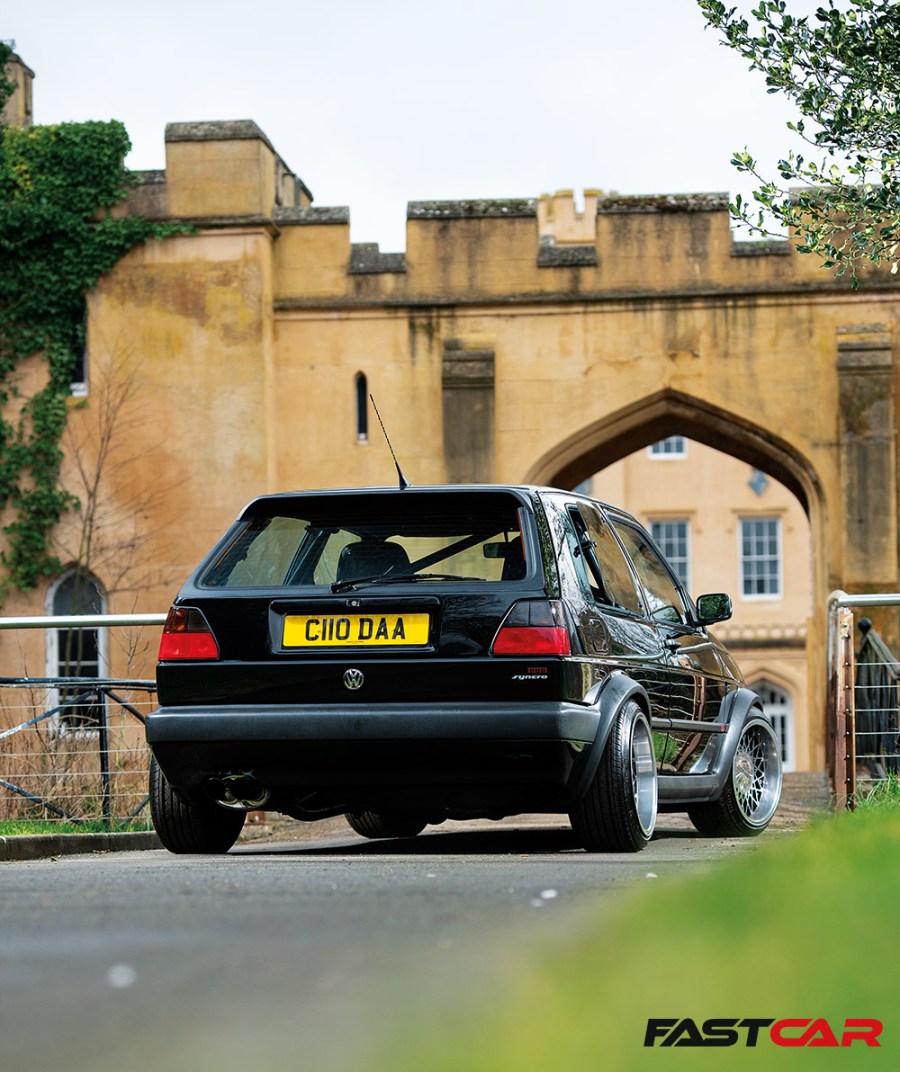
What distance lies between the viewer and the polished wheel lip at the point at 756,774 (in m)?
8.67

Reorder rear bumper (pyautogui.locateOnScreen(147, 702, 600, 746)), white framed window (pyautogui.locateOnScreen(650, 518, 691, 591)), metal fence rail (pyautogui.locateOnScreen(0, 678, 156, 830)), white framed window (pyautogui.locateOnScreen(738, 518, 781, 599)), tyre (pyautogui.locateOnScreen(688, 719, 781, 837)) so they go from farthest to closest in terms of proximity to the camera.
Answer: white framed window (pyautogui.locateOnScreen(650, 518, 691, 591)) < white framed window (pyautogui.locateOnScreen(738, 518, 781, 599)) < metal fence rail (pyautogui.locateOnScreen(0, 678, 156, 830)) < tyre (pyautogui.locateOnScreen(688, 719, 781, 837)) < rear bumper (pyautogui.locateOnScreen(147, 702, 600, 746))

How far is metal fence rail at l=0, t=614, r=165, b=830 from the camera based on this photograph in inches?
412

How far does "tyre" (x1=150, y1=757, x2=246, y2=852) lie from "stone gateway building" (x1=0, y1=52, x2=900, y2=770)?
587 inches

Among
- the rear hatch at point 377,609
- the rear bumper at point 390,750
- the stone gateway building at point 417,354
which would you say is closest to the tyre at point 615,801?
the rear bumper at point 390,750

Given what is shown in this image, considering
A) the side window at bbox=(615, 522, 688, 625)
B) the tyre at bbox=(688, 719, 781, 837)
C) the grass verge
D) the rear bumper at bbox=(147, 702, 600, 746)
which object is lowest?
the grass verge

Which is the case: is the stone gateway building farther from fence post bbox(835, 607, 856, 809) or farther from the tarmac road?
the tarmac road

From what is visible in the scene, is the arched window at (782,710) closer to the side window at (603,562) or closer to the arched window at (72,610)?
the arched window at (72,610)

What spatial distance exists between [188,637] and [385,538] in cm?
87

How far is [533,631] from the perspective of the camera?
6539mm

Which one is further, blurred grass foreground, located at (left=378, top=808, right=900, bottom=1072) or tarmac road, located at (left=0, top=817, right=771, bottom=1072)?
tarmac road, located at (left=0, top=817, right=771, bottom=1072)

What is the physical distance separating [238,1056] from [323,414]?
67.2 feet

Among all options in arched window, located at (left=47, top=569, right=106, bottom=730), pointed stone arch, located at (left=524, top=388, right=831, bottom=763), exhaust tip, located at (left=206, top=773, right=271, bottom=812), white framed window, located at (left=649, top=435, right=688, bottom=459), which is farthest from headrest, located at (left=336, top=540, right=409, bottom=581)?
white framed window, located at (left=649, top=435, right=688, bottom=459)

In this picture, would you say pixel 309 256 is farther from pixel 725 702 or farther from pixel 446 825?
pixel 725 702

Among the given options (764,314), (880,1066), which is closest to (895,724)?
(764,314)
